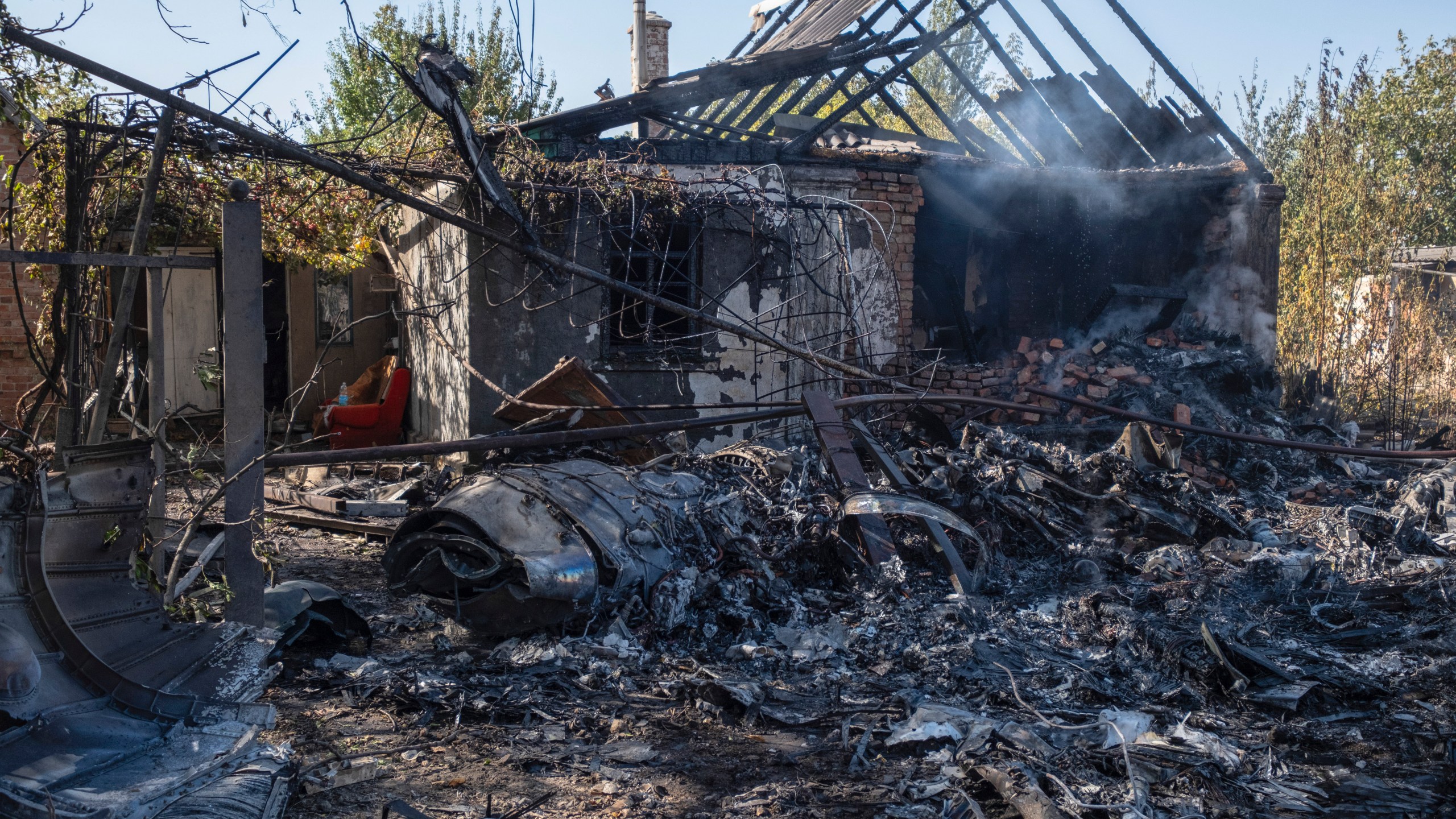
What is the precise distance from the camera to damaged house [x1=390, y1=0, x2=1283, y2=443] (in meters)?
9.04

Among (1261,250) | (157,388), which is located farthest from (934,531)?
(1261,250)

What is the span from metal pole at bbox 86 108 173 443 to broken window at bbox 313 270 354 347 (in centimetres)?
1009

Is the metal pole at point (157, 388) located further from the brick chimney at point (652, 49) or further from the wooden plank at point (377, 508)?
the brick chimney at point (652, 49)

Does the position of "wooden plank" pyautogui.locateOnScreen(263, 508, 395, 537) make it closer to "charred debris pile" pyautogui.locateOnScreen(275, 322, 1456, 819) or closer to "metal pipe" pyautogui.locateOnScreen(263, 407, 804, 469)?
"charred debris pile" pyautogui.locateOnScreen(275, 322, 1456, 819)

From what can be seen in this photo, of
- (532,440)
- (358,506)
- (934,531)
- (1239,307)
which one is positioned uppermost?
(1239,307)

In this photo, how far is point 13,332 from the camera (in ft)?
32.9

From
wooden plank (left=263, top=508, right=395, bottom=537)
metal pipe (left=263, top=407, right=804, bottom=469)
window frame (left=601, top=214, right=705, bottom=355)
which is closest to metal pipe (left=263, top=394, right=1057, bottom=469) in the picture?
metal pipe (left=263, top=407, right=804, bottom=469)

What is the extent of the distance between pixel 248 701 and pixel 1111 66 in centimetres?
1172

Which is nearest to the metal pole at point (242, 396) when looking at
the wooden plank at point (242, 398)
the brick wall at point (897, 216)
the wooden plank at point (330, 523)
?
the wooden plank at point (242, 398)

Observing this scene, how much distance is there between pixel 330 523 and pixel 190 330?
7.79 metres

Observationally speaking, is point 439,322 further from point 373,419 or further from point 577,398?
point 577,398

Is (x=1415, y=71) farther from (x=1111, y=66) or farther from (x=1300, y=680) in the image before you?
(x=1300, y=680)

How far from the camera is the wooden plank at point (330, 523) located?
25.0ft

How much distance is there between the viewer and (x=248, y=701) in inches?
133
